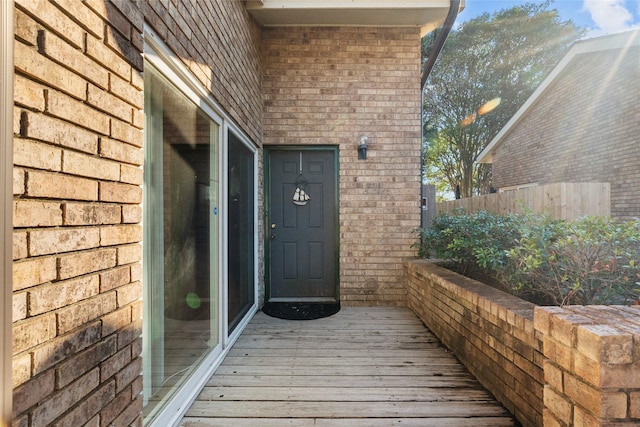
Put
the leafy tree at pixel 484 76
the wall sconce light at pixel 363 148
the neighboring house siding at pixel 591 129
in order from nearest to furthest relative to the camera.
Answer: the wall sconce light at pixel 363 148, the neighboring house siding at pixel 591 129, the leafy tree at pixel 484 76

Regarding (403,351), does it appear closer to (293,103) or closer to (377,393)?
(377,393)

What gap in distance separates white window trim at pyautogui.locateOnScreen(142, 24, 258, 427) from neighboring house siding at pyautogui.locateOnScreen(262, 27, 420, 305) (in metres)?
1.10

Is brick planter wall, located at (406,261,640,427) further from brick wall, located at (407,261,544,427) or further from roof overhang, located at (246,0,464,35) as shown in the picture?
roof overhang, located at (246,0,464,35)

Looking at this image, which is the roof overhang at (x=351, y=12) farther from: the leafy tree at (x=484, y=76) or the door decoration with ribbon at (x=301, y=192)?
the leafy tree at (x=484, y=76)

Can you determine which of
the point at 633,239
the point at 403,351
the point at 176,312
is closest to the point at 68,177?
the point at 176,312

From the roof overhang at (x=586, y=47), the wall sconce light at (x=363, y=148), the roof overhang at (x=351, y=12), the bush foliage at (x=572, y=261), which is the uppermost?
the roof overhang at (x=586, y=47)

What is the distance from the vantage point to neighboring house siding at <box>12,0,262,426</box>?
2.69 feet

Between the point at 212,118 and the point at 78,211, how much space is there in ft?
5.22

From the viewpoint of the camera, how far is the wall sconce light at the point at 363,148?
13.1 feet

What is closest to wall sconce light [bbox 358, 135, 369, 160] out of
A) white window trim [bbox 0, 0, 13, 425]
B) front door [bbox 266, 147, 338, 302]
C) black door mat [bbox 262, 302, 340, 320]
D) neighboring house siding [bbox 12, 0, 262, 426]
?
front door [bbox 266, 147, 338, 302]

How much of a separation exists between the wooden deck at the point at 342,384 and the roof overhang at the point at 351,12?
3.54 metres

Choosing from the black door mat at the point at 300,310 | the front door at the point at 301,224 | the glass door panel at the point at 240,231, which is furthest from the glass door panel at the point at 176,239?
the front door at the point at 301,224

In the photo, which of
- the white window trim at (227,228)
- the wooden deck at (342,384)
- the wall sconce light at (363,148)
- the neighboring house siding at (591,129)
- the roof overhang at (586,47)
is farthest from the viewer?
the roof overhang at (586,47)

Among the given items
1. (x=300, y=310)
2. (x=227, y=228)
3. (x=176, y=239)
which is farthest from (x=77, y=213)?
(x=300, y=310)
